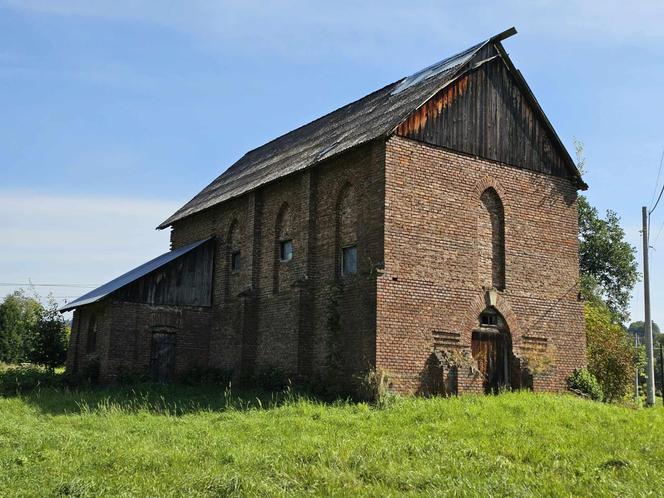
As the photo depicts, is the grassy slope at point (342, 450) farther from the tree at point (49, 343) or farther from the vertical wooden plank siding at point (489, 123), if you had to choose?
the tree at point (49, 343)

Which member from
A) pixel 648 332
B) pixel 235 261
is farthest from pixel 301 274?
pixel 648 332

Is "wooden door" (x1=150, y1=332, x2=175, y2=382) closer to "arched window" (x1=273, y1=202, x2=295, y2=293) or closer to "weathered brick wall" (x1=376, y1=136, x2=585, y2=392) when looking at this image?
"arched window" (x1=273, y1=202, x2=295, y2=293)

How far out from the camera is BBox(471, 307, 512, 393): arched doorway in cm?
1827

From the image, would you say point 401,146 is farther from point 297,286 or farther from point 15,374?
point 15,374

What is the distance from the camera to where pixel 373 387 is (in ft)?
52.7

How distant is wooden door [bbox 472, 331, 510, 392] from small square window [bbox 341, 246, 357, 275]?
12.0ft

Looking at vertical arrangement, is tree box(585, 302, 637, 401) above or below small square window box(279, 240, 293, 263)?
below

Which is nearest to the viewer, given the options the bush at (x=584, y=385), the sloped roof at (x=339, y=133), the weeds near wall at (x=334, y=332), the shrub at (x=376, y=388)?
the shrub at (x=376, y=388)

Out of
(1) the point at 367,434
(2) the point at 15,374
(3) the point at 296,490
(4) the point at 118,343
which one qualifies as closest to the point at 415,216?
(1) the point at 367,434

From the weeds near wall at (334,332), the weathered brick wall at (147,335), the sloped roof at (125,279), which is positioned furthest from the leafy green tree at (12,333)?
the weeds near wall at (334,332)

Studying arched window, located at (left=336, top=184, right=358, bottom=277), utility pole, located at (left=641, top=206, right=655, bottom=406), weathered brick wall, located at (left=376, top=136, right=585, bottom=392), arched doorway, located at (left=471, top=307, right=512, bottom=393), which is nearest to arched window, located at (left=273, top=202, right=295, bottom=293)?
arched window, located at (left=336, top=184, right=358, bottom=277)

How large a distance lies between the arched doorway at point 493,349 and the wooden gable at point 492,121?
456cm

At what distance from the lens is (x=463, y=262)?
1828 cm

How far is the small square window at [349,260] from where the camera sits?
61.1 feet
